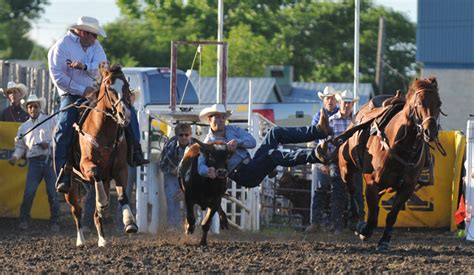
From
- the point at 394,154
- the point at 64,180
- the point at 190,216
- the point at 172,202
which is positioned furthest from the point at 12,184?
the point at 394,154

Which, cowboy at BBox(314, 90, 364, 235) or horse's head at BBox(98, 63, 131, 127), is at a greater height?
horse's head at BBox(98, 63, 131, 127)

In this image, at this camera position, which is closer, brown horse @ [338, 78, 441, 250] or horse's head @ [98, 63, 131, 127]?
horse's head @ [98, 63, 131, 127]

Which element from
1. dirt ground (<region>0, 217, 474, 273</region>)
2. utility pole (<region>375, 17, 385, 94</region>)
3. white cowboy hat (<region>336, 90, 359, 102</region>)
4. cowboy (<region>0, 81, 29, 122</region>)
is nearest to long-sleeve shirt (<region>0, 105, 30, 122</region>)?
cowboy (<region>0, 81, 29, 122</region>)

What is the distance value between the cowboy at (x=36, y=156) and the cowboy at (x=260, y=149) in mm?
3823

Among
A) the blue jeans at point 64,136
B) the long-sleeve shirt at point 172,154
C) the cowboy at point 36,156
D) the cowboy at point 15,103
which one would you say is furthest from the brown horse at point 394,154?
Result: the cowboy at point 15,103

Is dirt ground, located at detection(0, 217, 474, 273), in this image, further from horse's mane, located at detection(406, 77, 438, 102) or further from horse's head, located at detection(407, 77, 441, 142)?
horse's mane, located at detection(406, 77, 438, 102)

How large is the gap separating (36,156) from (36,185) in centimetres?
47

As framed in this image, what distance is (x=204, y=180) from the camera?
13891 millimetres

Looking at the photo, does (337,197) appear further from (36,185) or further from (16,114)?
(16,114)

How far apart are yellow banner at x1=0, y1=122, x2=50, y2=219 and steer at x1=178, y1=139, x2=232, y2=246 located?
16.4ft

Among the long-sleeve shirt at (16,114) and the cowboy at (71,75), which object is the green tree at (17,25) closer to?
the long-sleeve shirt at (16,114)

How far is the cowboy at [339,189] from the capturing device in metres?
16.1

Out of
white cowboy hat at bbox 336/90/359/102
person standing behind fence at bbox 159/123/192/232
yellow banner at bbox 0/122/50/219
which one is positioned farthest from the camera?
yellow banner at bbox 0/122/50/219

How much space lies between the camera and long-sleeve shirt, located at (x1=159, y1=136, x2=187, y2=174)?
16.0 metres
